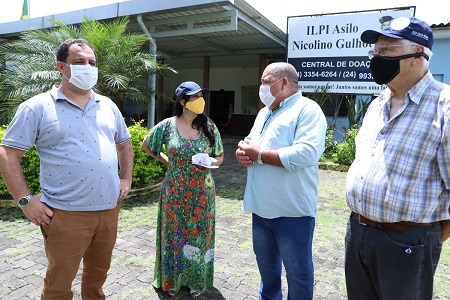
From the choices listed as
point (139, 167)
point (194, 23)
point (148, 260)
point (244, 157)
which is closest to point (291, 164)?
point (244, 157)

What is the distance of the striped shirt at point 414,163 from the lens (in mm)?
1597

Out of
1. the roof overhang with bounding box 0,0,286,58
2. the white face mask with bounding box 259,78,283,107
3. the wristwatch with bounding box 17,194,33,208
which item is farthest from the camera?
the roof overhang with bounding box 0,0,286,58

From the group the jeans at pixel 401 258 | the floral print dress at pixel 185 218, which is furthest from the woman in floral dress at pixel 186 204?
the jeans at pixel 401 258

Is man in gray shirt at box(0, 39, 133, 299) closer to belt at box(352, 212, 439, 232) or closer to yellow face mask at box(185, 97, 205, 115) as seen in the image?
yellow face mask at box(185, 97, 205, 115)

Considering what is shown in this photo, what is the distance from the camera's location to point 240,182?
7418mm

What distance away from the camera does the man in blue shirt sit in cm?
215

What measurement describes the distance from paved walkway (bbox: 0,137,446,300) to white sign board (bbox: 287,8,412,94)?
5520 millimetres

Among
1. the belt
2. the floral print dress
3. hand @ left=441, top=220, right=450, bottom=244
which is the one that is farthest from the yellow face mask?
hand @ left=441, top=220, right=450, bottom=244

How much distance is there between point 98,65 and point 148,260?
14.9ft

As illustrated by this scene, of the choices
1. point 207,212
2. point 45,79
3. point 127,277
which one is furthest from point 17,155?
point 45,79

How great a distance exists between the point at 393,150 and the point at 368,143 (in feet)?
0.65

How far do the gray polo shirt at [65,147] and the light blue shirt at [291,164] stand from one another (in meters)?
1.05

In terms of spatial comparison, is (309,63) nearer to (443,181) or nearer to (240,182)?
(240,182)

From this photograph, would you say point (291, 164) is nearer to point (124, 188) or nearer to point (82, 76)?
point (124, 188)
